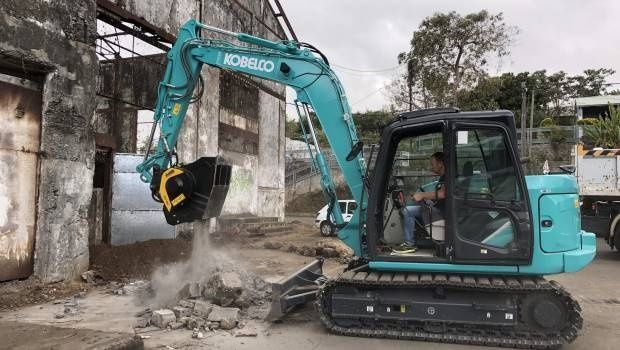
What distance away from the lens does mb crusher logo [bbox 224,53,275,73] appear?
7191mm

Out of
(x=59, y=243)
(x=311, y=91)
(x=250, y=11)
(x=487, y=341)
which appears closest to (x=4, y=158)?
(x=59, y=243)

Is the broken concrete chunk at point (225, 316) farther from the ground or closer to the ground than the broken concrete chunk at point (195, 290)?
closer to the ground

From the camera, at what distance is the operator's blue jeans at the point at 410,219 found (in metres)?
6.40

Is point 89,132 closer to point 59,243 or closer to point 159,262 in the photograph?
point 59,243

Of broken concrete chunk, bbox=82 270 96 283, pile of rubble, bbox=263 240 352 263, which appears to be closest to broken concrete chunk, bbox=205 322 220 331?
broken concrete chunk, bbox=82 270 96 283

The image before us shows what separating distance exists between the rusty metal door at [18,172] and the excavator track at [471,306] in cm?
490

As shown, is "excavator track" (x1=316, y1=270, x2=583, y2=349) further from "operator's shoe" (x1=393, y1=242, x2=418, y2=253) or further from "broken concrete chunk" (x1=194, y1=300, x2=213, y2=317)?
"broken concrete chunk" (x1=194, y1=300, x2=213, y2=317)

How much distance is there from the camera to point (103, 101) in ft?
53.6

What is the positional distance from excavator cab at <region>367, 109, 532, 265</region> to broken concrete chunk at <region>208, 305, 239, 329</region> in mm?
1915

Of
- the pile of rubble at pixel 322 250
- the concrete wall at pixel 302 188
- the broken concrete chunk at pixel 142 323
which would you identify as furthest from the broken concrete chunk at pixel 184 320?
the concrete wall at pixel 302 188

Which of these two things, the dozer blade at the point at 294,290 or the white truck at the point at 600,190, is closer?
the dozer blade at the point at 294,290


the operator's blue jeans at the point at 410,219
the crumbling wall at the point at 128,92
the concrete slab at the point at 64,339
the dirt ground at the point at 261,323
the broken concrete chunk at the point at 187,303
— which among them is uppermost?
the crumbling wall at the point at 128,92

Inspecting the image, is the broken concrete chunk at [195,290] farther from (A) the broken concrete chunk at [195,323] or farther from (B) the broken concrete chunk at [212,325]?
(B) the broken concrete chunk at [212,325]

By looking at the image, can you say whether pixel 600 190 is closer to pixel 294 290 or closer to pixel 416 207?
pixel 416 207
